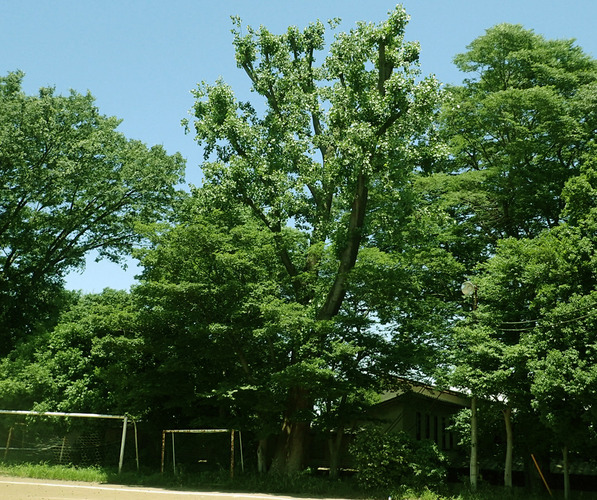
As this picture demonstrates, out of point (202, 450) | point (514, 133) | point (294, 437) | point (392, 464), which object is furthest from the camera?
point (514, 133)

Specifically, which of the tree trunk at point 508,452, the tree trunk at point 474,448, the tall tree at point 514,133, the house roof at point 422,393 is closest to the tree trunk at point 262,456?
the house roof at point 422,393

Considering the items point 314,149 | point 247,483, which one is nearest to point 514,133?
point 314,149

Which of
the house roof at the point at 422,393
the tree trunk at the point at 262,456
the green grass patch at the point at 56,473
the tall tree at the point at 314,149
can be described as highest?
the tall tree at the point at 314,149

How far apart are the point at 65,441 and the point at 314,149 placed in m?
14.9

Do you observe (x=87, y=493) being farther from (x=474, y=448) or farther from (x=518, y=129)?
(x=518, y=129)

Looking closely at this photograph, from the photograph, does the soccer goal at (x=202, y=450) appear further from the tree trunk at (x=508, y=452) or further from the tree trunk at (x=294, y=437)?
the tree trunk at (x=508, y=452)

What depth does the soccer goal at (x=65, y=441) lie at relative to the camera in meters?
22.9

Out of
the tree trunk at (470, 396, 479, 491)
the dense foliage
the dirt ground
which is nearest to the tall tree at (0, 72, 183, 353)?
the dense foliage

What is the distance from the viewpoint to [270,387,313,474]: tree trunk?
70.8 ft

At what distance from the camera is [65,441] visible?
2359cm

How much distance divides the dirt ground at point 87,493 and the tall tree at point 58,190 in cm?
1405

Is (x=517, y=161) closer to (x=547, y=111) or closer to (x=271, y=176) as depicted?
(x=547, y=111)

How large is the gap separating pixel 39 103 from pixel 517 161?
22193mm

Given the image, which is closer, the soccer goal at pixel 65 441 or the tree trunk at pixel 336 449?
the tree trunk at pixel 336 449
